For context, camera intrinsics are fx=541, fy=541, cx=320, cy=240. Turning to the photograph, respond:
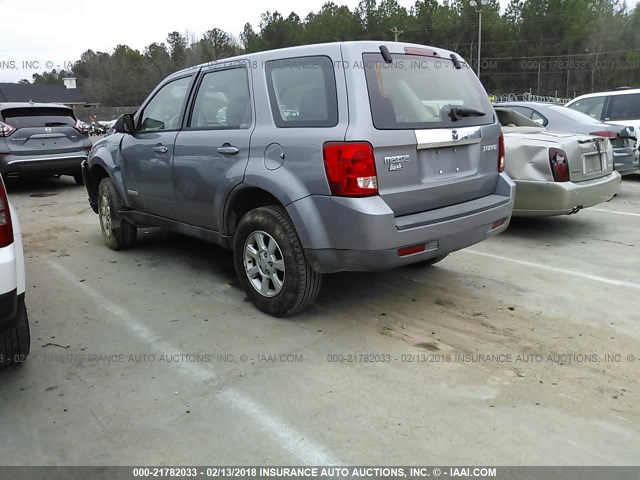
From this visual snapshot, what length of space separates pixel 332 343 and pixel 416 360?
574 millimetres

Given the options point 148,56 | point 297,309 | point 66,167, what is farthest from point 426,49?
point 148,56

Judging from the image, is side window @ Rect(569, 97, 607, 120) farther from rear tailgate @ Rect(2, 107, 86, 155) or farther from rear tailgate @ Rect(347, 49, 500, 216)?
rear tailgate @ Rect(2, 107, 86, 155)

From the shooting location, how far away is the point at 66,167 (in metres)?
10.0

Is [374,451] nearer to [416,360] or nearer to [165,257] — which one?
[416,360]

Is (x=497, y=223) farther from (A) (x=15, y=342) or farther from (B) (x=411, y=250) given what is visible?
(A) (x=15, y=342)

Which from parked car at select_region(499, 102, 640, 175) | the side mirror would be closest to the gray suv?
the side mirror

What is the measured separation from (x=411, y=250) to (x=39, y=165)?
27.5ft

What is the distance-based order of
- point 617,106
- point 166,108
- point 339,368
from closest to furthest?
point 339,368, point 166,108, point 617,106

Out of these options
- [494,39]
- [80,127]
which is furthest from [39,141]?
[494,39]

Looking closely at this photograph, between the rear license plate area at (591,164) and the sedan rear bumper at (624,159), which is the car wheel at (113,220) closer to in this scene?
the rear license plate area at (591,164)

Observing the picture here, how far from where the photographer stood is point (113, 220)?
575 centimetres

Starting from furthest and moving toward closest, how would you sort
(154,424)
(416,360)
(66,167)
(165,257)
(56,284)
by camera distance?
(66,167), (165,257), (56,284), (416,360), (154,424)

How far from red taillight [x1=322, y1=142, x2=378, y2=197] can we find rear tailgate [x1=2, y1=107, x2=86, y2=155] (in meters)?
8.22

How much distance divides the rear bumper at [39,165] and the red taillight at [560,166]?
8199 millimetres
